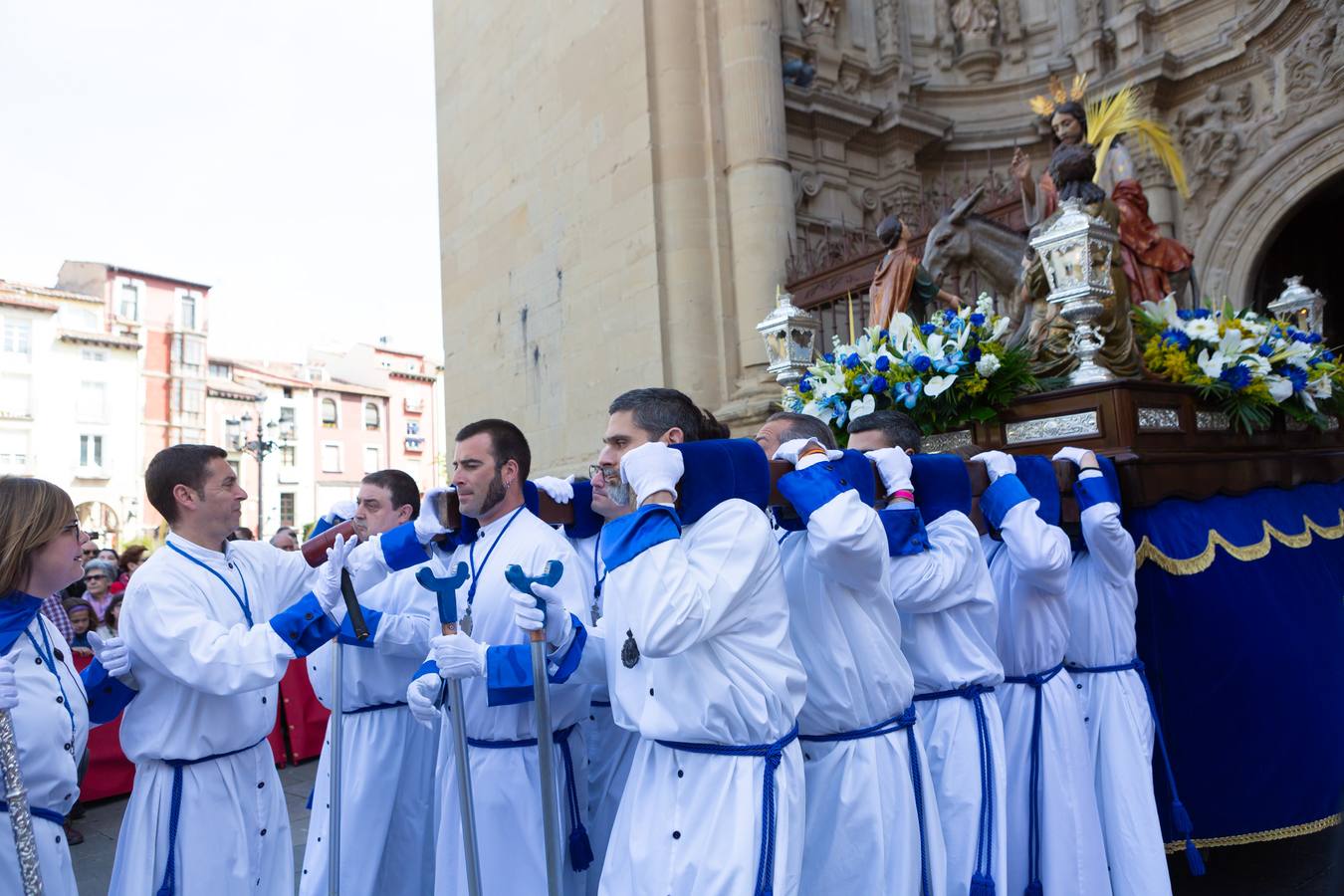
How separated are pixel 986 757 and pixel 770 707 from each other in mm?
1292

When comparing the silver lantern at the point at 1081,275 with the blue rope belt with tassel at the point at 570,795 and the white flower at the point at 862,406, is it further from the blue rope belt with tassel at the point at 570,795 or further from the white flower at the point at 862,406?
the blue rope belt with tassel at the point at 570,795

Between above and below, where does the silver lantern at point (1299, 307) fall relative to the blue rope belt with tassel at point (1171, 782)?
above

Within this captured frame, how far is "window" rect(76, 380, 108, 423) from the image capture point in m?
39.9

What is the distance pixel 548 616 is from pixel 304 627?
0.88m

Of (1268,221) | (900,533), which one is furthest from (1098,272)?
(1268,221)

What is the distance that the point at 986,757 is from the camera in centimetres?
349

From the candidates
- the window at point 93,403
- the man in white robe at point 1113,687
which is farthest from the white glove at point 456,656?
the window at point 93,403

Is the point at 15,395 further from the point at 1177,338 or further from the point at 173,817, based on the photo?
the point at 1177,338

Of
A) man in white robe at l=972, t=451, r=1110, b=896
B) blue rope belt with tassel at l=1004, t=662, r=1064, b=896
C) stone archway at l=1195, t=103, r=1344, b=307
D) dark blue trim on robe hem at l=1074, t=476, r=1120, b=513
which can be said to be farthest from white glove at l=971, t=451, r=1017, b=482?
stone archway at l=1195, t=103, r=1344, b=307

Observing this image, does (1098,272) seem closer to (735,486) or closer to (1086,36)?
(735,486)

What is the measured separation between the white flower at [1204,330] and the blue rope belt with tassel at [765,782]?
12.7 feet

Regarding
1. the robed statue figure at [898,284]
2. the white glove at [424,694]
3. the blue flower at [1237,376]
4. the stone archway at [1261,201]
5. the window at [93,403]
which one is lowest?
the white glove at [424,694]

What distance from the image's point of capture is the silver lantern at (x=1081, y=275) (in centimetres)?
494

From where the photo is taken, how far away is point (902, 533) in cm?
335
